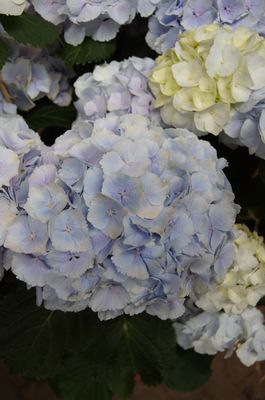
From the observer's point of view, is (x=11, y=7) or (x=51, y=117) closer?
(x=11, y=7)

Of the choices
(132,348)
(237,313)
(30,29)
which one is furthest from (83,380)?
(30,29)

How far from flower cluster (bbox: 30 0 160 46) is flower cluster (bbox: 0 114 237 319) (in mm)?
162

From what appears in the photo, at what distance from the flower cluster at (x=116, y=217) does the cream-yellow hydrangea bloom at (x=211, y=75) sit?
5 cm

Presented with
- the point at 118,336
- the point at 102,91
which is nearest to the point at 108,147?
the point at 102,91

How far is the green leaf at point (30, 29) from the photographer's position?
0.81m

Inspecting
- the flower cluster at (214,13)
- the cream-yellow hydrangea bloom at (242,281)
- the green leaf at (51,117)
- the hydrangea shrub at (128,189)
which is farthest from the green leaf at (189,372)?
the flower cluster at (214,13)

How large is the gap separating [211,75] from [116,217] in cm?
18

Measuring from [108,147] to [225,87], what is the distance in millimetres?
143

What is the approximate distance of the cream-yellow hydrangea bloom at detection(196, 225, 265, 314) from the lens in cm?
81

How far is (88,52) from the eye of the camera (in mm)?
863

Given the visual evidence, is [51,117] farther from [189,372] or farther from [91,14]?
[189,372]

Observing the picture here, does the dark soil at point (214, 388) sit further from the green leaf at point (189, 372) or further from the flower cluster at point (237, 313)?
the flower cluster at point (237, 313)

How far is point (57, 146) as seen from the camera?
70cm

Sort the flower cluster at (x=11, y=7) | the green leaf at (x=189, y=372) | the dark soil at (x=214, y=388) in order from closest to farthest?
the flower cluster at (x=11, y=7) → the green leaf at (x=189, y=372) → the dark soil at (x=214, y=388)
